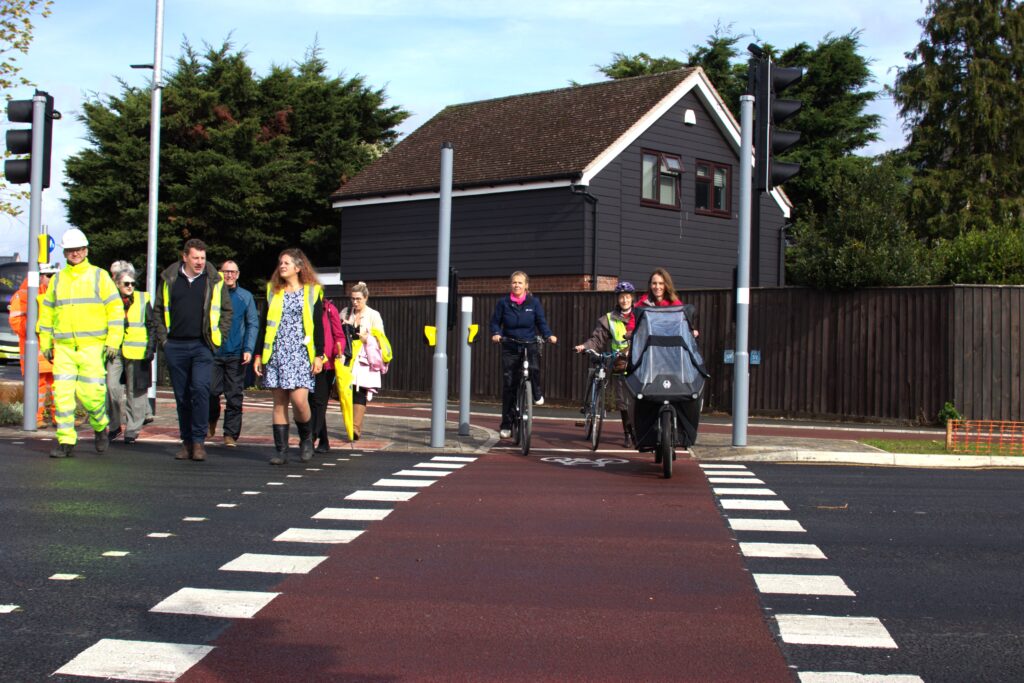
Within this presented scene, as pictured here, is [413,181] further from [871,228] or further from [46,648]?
[46,648]

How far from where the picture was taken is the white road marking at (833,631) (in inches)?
199

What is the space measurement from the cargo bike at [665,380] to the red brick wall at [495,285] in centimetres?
1493

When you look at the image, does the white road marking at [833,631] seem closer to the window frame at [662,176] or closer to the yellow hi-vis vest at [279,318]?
the yellow hi-vis vest at [279,318]

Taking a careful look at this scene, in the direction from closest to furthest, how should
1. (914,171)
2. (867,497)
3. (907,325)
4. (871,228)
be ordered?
1. (867,497)
2. (907,325)
3. (871,228)
4. (914,171)

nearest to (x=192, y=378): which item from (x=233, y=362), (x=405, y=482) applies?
(x=233, y=362)

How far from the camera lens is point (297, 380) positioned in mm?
10727

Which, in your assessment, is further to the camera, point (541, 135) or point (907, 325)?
point (541, 135)

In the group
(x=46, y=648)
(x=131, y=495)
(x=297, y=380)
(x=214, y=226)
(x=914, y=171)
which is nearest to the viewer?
(x=46, y=648)

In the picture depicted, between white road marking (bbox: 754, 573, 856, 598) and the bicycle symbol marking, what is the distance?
5.27 meters

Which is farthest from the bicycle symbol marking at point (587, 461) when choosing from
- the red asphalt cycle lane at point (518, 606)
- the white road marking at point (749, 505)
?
the red asphalt cycle lane at point (518, 606)

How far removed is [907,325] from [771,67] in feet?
24.6

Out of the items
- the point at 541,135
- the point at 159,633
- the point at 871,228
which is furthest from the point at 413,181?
the point at 159,633

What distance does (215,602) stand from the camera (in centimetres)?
557

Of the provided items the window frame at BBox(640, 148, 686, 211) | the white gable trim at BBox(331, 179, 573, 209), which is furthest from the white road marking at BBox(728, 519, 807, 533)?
the window frame at BBox(640, 148, 686, 211)
